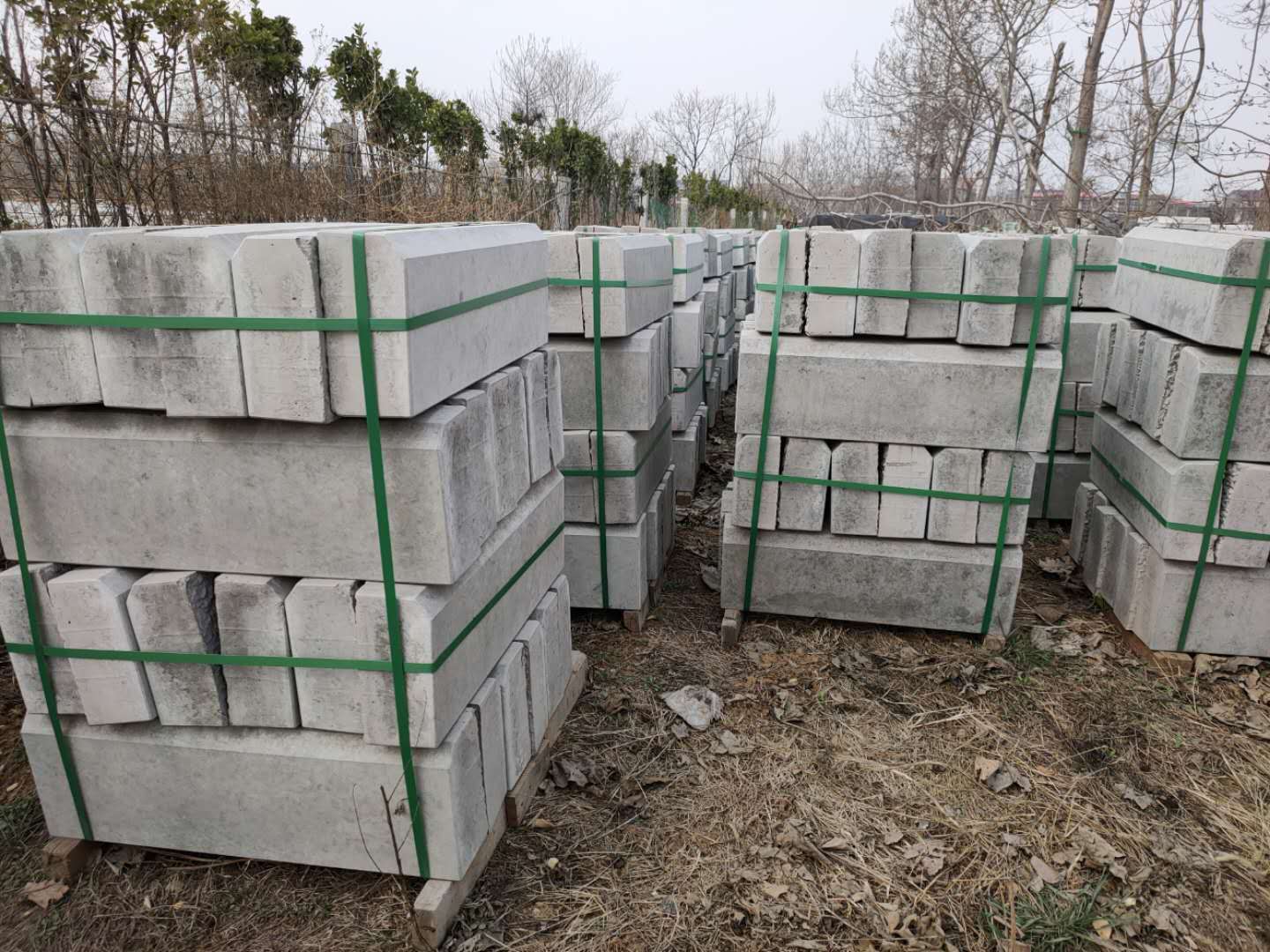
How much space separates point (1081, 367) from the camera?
578cm

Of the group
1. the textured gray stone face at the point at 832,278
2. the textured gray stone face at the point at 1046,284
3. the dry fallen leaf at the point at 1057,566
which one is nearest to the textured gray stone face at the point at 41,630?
the textured gray stone face at the point at 832,278

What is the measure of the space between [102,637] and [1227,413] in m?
4.60

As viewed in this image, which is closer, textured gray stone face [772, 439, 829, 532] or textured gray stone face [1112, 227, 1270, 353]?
textured gray stone face [1112, 227, 1270, 353]

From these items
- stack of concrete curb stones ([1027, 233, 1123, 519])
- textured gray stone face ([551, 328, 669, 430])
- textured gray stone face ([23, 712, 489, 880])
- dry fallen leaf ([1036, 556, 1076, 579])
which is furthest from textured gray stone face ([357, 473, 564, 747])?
stack of concrete curb stones ([1027, 233, 1123, 519])

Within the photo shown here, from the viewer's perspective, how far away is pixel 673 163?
27.6 m

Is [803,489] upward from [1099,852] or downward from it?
upward

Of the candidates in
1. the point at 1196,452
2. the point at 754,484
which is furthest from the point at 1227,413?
the point at 754,484

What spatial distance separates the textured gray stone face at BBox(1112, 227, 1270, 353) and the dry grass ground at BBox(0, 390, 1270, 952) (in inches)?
66.6

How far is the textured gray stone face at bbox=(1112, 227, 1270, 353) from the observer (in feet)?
12.0

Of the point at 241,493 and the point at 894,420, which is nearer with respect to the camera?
the point at 241,493

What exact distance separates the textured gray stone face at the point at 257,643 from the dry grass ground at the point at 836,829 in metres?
0.67

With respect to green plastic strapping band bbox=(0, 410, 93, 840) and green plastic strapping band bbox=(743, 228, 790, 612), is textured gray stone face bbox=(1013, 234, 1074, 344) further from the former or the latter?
green plastic strapping band bbox=(0, 410, 93, 840)

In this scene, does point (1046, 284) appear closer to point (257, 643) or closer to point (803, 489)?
point (803, 489)

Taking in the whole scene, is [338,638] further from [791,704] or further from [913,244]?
[913,244]
